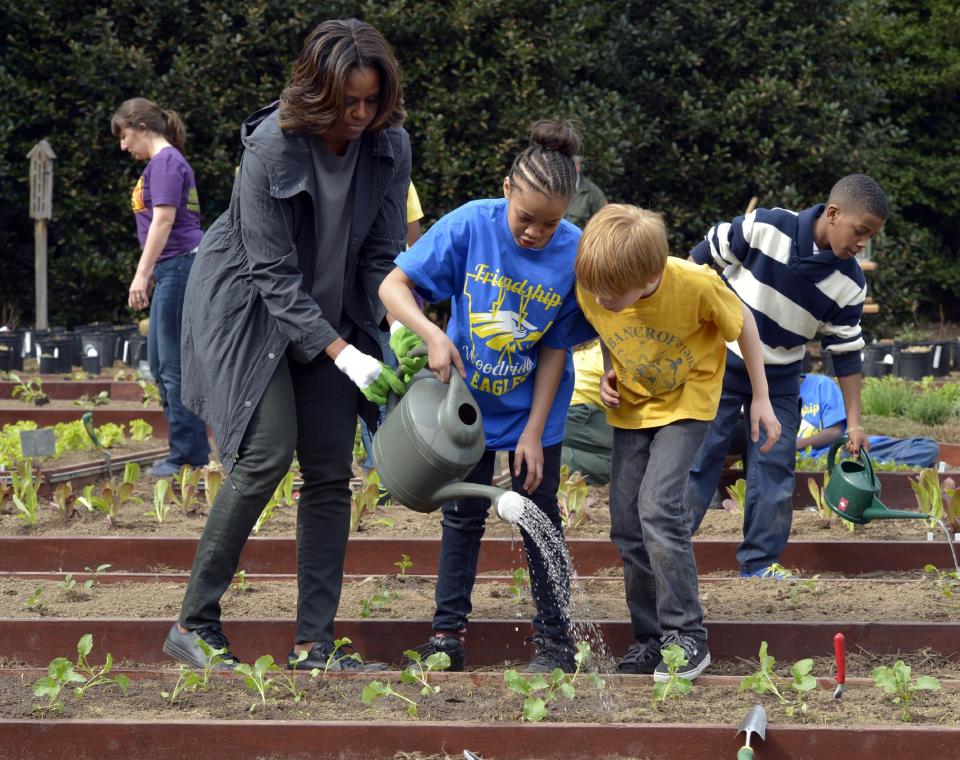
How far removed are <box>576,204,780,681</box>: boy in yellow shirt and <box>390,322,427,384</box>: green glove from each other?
0.42 meters

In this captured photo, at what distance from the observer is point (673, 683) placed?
302 centimetres

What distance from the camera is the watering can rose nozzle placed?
3043mm

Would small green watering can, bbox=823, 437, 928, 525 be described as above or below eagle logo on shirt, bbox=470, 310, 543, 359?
below

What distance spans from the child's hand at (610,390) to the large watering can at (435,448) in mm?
375

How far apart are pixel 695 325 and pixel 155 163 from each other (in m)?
3.20

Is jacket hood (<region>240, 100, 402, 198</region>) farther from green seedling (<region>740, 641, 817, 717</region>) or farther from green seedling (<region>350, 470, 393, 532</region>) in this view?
green seedling (<region>350, 470, 393, 532</region>)

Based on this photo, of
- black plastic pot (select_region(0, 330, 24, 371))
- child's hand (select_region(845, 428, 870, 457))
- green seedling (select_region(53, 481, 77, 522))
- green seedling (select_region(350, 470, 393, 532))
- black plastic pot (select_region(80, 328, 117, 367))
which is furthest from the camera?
black plastic pot (select_region(80, 328, 117, 367))

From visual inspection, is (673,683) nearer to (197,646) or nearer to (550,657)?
(550,657)

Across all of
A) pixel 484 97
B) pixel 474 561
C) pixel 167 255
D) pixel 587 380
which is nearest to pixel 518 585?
pixel 474 561

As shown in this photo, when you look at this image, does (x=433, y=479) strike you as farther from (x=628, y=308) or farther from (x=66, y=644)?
(x=66, y=644)

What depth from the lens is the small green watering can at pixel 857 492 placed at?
4316 millimetres

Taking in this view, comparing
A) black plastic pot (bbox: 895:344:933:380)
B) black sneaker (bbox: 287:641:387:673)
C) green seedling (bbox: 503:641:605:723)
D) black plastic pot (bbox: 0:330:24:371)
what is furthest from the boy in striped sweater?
black plastic pot (bbox: 0:330:24:371)

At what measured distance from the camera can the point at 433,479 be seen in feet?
10.3

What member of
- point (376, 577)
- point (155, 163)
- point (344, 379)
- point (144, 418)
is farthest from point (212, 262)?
point (144, 418)
